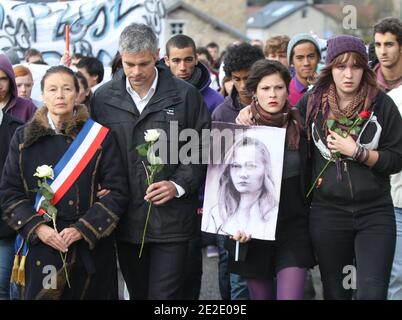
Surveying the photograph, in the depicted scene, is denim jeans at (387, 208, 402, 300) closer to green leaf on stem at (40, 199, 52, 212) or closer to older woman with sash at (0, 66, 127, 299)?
older woman with sash at (0, 66, 127, 299)

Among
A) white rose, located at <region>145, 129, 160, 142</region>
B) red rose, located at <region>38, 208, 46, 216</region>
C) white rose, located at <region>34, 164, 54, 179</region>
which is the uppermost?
white rose, located at <region>145, 129, 160, 142</region>

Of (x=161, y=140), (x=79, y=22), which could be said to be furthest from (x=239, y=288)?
(x=79, y=22)

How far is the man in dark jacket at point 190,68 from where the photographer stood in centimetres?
735

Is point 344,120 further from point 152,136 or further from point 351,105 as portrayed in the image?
point 152,136

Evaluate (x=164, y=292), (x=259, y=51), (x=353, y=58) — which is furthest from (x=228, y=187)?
(x=259, y=51)

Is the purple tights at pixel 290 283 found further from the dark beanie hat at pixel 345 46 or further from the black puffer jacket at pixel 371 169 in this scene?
the dark beanie hat at pixel 345 46

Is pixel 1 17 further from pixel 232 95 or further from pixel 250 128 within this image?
pixel 250 128

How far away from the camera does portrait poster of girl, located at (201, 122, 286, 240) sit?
5613 mm

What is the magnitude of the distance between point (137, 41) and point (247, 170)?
113 cm

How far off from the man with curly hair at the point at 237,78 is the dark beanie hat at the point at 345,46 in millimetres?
1012

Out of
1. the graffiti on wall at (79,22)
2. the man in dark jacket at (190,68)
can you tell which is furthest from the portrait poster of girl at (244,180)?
the graffiti on wall at (79,22)

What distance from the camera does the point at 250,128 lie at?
5672 mm

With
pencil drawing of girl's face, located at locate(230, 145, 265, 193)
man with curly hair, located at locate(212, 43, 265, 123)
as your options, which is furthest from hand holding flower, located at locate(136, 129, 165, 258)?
man with curly hair, located at locate(212, 43, 265, 123)

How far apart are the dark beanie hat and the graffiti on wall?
6.66 metres
